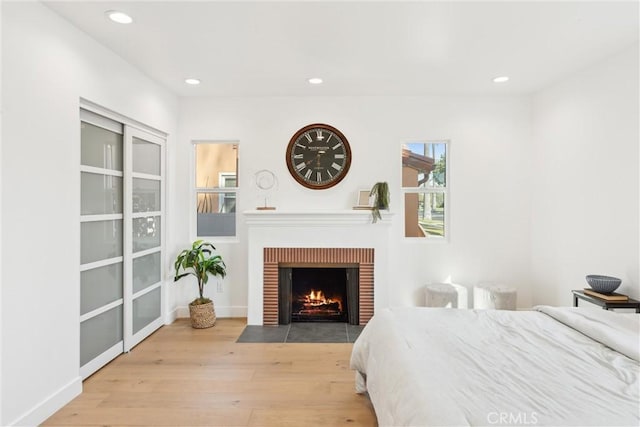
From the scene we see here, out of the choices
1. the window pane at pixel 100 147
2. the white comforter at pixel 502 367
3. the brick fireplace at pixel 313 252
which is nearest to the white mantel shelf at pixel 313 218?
the brick fireplace at pixel 313 252

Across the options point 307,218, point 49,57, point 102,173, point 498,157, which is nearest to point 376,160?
point 307,218

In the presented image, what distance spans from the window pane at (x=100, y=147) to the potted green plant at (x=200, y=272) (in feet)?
3.83

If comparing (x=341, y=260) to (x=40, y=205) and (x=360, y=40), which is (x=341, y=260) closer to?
(x=360, y=40)

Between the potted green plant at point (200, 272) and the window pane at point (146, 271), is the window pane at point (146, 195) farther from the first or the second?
the potted green plant at point (200, 272)

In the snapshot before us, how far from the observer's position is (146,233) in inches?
141

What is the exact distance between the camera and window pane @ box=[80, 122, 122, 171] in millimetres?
2682

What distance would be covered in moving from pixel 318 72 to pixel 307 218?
4.84 ft

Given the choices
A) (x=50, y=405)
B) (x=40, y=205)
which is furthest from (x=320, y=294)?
(x=40, y=205)

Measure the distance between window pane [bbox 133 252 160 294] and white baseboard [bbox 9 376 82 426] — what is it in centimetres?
101

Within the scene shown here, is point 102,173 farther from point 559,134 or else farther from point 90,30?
point 559,134

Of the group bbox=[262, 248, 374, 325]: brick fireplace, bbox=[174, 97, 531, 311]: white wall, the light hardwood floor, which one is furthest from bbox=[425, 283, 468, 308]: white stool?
the light hardwood floor

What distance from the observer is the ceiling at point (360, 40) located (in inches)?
88.5

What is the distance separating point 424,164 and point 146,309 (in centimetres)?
343

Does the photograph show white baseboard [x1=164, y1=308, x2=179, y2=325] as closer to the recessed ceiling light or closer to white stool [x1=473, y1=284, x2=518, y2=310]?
the recessed ceiling light
